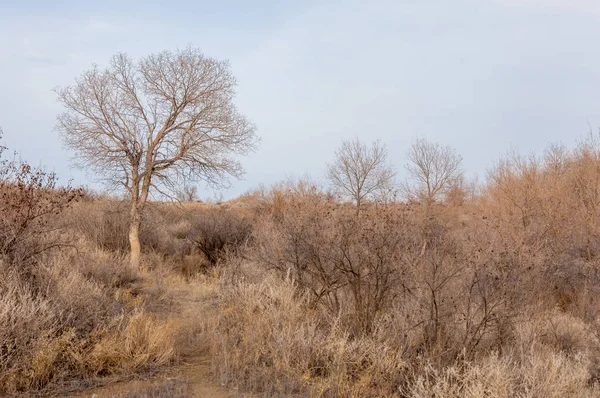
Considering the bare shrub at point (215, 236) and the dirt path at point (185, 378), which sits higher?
the bare shrub at point (215, 236)

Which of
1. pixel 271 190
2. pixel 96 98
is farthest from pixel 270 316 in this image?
pixel 271 190

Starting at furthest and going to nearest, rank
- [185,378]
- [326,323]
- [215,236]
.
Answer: [215,236] < [326,323] < [185,378]

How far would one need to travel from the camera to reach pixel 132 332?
6.94 meters

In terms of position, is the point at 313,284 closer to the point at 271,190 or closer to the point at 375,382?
the point at 375,382

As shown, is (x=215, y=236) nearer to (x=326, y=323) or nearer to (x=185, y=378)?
(x=326, y=323)

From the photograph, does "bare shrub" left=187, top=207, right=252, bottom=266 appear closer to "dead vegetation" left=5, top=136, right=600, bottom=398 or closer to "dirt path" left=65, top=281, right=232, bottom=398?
"dead vegetation" left=5, top=136, right=600, bottom=398

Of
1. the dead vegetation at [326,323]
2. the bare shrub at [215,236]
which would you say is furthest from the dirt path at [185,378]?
the bare shrub at [215,236]

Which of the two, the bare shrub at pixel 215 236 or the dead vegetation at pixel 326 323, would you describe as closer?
the dead vegetation at pixel 326 323

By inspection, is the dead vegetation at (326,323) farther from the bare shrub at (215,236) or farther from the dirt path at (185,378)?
the bare shrub at (215,236)

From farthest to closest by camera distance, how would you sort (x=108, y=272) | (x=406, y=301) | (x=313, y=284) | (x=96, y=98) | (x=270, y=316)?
(x=96, y=98) < (x=108, y=272) < (x=313, y=284) < (x=270, y=316) < (x=406, y=301)

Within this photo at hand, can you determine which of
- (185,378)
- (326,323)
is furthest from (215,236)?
(185,378)

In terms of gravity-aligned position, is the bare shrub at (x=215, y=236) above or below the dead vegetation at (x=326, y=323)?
above

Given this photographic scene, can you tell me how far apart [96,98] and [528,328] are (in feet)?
41.8

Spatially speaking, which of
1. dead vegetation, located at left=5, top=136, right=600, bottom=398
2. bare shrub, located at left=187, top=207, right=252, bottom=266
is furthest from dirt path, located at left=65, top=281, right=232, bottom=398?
bare shrub, located at left=187, top=207, right=252, bottom=266
